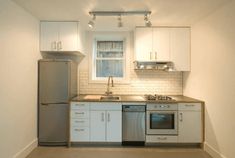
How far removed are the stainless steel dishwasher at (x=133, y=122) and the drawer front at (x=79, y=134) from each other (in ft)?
2.32

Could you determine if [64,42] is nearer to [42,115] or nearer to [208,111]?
[42,115]

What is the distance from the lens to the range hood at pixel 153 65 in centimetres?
451

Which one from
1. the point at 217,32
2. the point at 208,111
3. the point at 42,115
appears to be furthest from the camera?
the point at 42,115

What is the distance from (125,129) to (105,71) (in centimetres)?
157

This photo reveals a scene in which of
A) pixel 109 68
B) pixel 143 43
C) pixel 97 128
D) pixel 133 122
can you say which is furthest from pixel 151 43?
pixel 97 128

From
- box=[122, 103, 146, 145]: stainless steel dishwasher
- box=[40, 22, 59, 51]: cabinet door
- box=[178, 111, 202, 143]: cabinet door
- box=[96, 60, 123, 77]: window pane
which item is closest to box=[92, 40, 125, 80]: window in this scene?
box=[96, 60, 123, 77]: window pane

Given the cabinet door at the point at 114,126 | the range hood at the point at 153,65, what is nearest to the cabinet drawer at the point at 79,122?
the cabinet door at the point at 114,126

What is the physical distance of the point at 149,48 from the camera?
4371 millimetres

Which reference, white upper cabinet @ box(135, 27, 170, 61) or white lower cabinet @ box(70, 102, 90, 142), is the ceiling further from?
white lower cabinet @ box(70, 102, 90, 142)

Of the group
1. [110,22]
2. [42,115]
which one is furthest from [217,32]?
[42,115]

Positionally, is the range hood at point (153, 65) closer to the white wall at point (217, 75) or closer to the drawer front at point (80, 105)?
the white wall at point (217, 75)

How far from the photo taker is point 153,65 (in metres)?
4.62

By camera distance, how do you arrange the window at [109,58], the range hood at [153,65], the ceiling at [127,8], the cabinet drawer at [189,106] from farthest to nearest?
the window at [109,58]
the range hood at [153,65]
the cabinet drawer at [189,106]
the ceiling at [127,8]

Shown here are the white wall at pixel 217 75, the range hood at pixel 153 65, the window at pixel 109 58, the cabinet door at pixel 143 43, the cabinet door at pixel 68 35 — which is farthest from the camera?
the window at pixel 109 58
